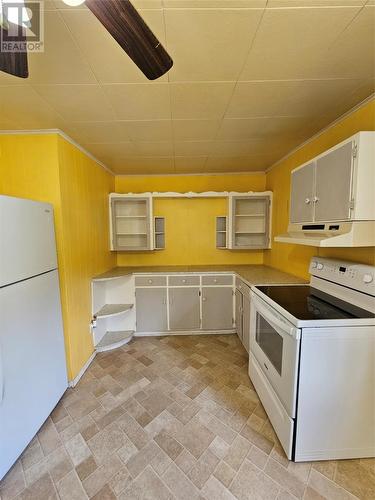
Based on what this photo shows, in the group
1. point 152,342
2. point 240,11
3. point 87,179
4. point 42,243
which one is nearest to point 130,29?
point 240,11

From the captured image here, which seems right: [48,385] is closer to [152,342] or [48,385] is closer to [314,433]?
[152,342]

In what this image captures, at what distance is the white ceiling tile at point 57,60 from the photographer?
934 millimetres

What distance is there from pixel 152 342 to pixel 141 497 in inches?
64.5

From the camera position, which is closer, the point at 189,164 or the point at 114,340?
the point at 114,340

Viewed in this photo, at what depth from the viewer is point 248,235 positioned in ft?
10.4

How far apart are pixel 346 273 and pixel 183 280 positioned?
1.81 m

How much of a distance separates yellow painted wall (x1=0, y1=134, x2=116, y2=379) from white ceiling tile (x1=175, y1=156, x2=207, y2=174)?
1.10m

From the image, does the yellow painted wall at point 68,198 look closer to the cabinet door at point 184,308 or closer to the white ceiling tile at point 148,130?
the white ceiling tile at point 148,130

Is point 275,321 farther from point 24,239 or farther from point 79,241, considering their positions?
point 79,241

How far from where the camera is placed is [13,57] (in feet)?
2.66

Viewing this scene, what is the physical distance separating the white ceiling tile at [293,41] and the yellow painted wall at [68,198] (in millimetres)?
1682

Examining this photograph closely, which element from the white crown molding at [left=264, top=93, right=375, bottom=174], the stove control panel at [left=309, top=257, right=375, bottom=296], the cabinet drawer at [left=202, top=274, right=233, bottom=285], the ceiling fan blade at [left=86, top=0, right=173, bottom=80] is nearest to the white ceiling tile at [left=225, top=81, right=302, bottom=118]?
the white crown molding at [left=264, top=93, right=375, bottom=174]

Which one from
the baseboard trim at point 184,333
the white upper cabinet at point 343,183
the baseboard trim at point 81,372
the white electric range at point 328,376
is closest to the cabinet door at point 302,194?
the white upper cabinet at point 343,183

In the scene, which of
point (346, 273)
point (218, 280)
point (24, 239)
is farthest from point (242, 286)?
point (24, 239)
